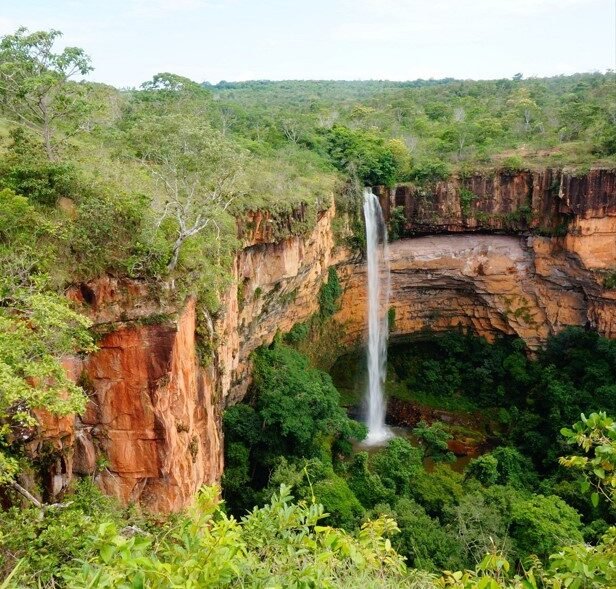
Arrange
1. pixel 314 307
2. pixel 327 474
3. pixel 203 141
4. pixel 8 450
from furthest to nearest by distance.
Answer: pixel 314 307 < pixel 327 474 < pixel 203 141 < pixel 8 450

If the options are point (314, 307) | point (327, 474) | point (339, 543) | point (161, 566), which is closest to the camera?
point (161, 566)

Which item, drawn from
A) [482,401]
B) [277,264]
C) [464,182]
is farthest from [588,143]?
[277,264]

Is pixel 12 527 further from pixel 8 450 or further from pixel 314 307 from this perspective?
pixel 314 307

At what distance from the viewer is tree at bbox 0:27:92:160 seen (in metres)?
8.07

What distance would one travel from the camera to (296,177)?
17328 millimetres

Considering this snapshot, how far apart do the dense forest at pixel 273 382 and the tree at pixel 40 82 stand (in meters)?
0.04

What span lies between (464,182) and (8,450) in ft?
59.0

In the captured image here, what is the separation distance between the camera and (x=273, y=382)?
14672 millimetres

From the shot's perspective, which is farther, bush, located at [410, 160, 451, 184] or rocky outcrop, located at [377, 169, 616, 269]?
bush, located at [410, 160, 451, 184]

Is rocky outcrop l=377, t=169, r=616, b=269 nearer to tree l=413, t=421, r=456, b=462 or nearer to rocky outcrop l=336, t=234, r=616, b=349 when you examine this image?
rocky outcrop l=336, t=234, r=616, b=349

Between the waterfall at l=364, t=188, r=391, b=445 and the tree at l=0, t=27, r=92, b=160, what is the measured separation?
12782 millimetres

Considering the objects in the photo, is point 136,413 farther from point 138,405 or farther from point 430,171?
point 430,171

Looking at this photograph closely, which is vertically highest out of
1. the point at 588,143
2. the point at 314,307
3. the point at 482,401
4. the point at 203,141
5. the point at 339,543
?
the point at 588,143

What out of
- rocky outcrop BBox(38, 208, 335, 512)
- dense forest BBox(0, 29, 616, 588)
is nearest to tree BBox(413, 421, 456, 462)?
dense forest BBox(0, 29, 616, 588)
